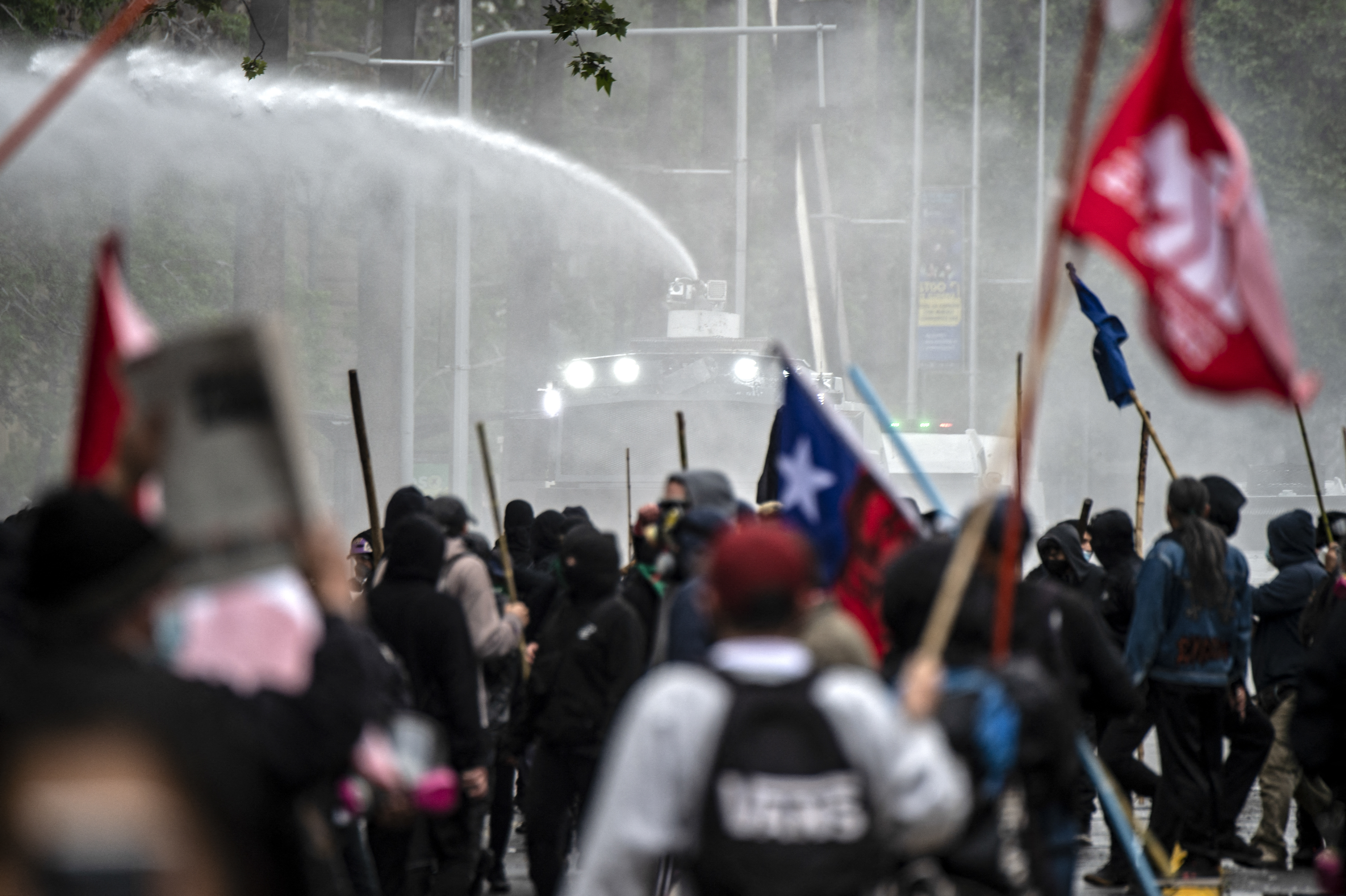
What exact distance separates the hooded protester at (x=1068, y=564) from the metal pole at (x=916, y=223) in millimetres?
27532

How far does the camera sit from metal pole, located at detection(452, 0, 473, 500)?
803 inches

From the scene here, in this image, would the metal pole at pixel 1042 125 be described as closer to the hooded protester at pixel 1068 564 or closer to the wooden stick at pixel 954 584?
the hooded protester at pixel 1068 564

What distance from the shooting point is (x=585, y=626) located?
23.5ft

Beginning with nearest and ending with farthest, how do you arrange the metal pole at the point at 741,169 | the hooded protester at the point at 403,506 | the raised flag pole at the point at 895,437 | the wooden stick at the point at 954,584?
the wooden stick at the point at 954,584 < the raised flag pole at the point at 895,437 < the hooded protester at the point at 403,506 < the metal pole at the point at 741,169

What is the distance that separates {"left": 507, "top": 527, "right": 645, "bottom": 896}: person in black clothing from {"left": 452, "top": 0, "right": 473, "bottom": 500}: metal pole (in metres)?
13.2

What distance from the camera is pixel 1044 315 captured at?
3.69 metres

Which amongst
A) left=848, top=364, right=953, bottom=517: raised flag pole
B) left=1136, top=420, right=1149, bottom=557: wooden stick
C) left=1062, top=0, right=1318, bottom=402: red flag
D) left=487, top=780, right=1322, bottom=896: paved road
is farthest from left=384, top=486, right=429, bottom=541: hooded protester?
left=1062, top=0, right=1318, bottom=402: red flag

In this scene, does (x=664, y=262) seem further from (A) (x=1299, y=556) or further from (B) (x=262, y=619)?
(B) (x=262, y=619)

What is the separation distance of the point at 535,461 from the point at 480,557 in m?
15.2

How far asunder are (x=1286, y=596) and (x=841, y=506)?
4511mm

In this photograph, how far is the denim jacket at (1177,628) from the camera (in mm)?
7984

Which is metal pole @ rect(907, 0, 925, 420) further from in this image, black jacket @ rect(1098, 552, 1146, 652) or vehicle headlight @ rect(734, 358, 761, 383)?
black jacket @ rect(1098, 552, 1146, 652)

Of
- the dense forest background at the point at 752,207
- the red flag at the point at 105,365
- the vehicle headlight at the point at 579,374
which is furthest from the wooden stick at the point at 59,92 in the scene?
the vehicle headlight at the point at 579,374

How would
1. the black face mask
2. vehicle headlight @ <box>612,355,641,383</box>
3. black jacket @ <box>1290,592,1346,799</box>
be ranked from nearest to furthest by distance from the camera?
1. black jacket @ <box>1290,592,1346,799</box>
2. the black face mask
3. vehicle headlight @ <box>612,355,641,383</box>
